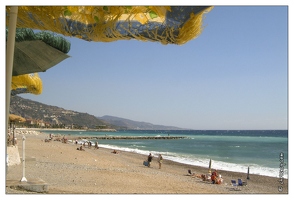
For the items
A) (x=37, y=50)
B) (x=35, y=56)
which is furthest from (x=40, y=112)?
(x=37, y=50)

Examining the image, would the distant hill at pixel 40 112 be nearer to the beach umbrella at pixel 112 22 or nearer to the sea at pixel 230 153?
the sea at pixel 230 153

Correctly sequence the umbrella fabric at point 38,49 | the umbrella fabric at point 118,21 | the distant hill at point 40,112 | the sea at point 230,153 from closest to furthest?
1. the umbrella fabric at point 118,21
2. the umbrella fabric at point 38,49
3. the distant hill at point 40,112
4. the sea at point 230,153

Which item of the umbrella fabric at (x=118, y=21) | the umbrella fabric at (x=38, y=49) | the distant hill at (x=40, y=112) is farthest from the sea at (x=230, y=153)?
the distant hill at (x=40, y=112)

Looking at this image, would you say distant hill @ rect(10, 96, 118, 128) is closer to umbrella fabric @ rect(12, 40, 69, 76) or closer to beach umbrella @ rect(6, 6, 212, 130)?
umbrella fabric @ rect(12, 40, 69, 76)

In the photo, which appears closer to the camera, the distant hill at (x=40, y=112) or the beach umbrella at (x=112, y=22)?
the beach umbrella at (x=112, y=22)

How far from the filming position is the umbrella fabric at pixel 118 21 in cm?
273

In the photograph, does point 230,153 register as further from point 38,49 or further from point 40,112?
point 38,49

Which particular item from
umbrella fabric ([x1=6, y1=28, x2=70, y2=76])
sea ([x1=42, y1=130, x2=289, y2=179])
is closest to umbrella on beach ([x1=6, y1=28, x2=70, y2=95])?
umbrella fabric ([x1=6, y1=28, x2=70, y2=76])

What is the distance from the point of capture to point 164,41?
113 inches

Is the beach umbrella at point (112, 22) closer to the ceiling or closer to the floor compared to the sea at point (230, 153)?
closer to the ceiling
